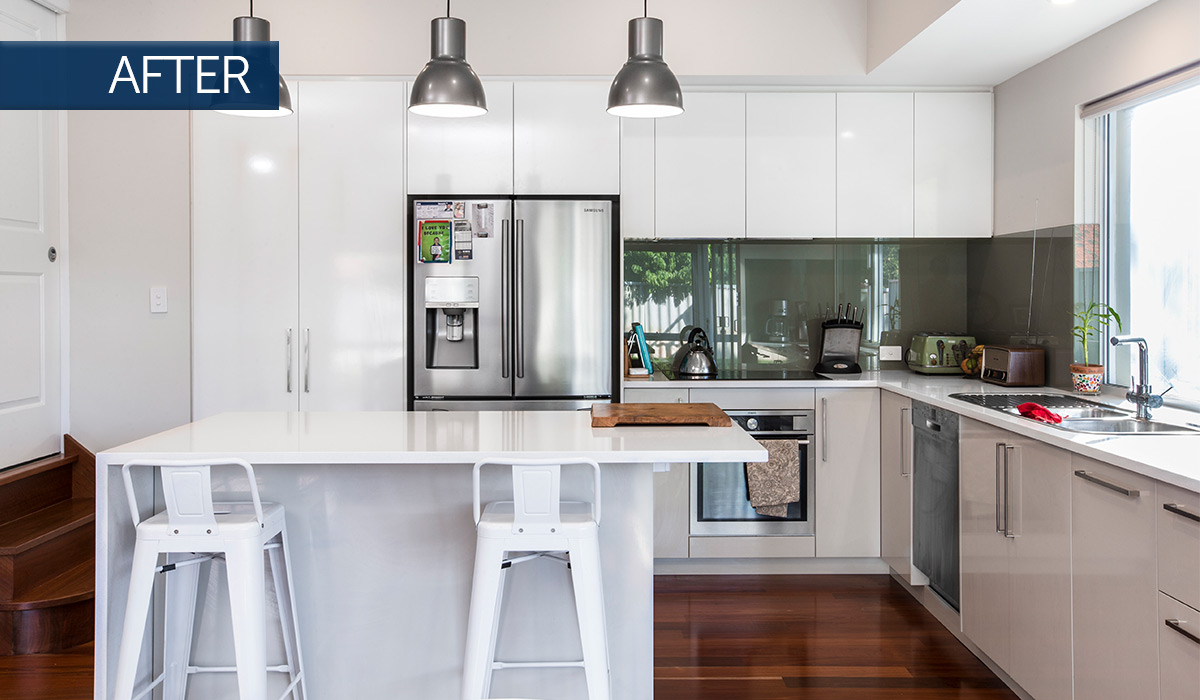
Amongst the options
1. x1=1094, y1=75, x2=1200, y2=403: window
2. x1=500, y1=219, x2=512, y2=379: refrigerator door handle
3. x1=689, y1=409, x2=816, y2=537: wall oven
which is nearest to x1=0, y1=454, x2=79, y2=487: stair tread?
x1=500, y1=219, x2=512, y2=379: refrigerator door handle

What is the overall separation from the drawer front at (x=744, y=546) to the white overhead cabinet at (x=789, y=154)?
1.49 m

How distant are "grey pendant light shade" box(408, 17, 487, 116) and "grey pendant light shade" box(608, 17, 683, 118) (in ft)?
1.33

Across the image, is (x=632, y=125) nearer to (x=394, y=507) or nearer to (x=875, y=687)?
(x=394, y=507)

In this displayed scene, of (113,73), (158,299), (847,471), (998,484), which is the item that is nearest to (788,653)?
(998,484)

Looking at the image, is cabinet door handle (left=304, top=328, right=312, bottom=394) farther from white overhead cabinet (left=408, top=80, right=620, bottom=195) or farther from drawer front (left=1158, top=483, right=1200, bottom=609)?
drawer front (left=1158, top=483, right=1200, bottom=609)

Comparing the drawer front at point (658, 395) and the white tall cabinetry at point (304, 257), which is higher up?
the white tall cabinetry at point (304, 257)

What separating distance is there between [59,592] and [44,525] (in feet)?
1.20

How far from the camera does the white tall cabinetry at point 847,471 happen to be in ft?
12.6

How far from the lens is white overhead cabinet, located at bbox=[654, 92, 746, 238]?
4.07 metres

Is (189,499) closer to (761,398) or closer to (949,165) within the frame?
(761,398)

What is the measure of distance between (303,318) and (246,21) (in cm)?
156

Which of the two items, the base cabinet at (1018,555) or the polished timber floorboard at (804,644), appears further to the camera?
the polished timber floorboard at (804,644)

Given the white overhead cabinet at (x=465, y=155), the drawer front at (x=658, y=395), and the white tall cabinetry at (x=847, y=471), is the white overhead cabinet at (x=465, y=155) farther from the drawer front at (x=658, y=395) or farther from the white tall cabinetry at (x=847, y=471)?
the white tall cabinetry at (x=847, y=471)

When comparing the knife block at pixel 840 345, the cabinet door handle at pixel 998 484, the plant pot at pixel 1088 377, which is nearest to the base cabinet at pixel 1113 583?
the cabinet door handle at pixel 998 484
